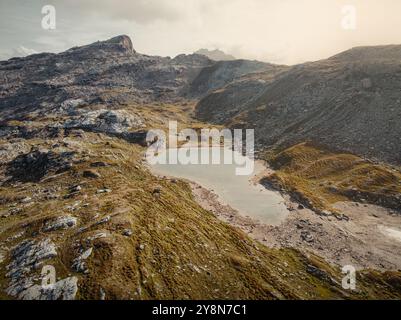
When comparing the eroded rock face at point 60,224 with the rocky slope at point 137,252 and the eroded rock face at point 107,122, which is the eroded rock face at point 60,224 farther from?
the eroded rock face at point 107,122

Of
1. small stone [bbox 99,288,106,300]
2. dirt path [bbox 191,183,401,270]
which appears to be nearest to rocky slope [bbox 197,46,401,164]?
dirt path [bbox 191,183,401,270]

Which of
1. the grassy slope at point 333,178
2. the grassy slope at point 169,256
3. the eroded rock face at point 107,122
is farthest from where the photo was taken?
the eroded rock face at point 107,122

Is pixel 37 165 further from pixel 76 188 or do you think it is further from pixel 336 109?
pixel 336 109

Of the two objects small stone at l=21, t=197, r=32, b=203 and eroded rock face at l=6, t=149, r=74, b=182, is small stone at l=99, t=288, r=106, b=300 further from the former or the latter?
eroded rock face at l=6, t=149, r=74, b=182

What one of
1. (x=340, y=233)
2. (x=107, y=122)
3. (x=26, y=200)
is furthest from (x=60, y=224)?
(x=107, y=122)

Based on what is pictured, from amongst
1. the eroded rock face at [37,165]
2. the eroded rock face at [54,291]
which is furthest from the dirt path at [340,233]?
the eroded rock face at [37,165]

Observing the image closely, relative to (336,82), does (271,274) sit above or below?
below

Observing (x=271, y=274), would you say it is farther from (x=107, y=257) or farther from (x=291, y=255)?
(x=107, y=257)
